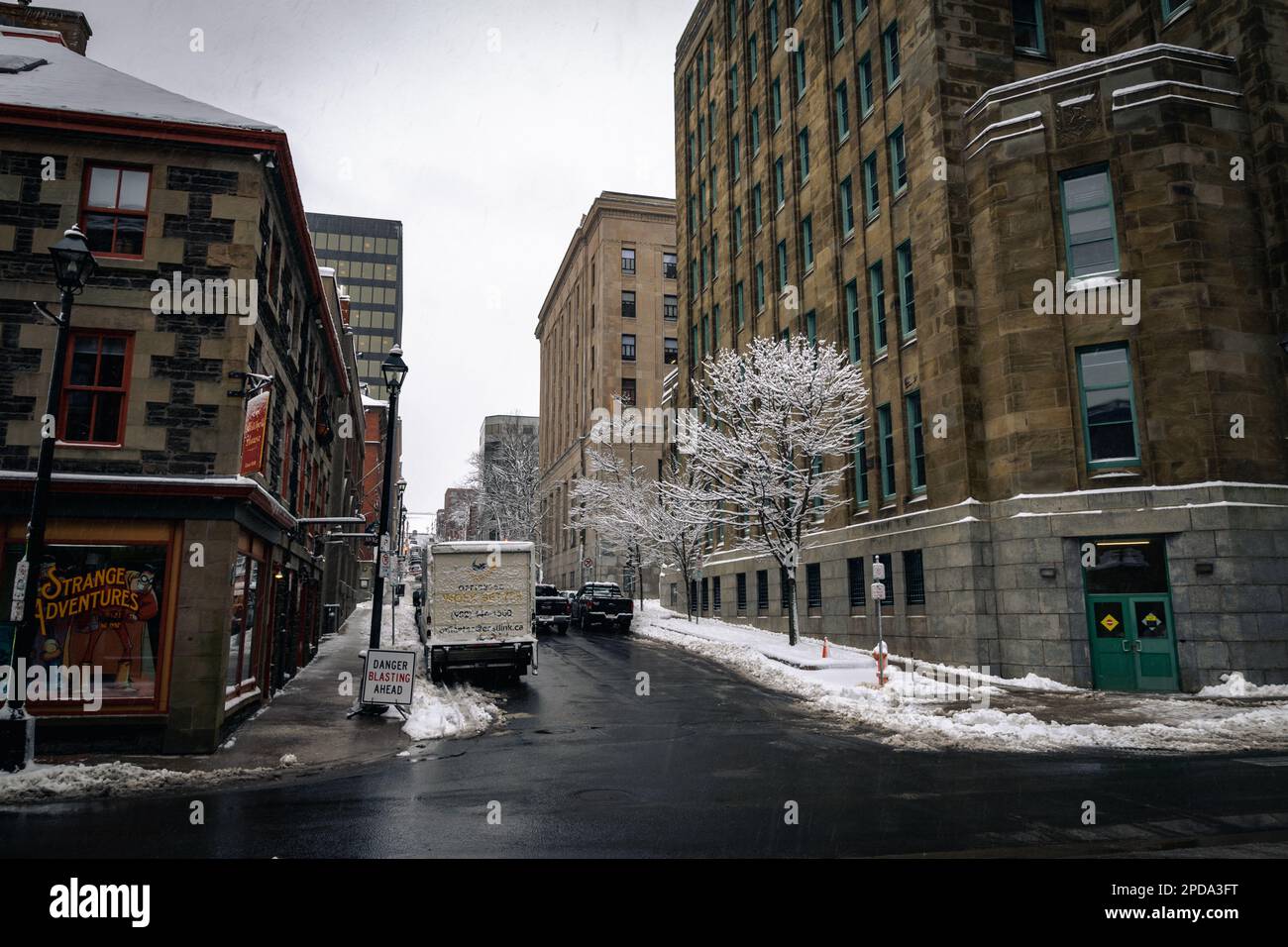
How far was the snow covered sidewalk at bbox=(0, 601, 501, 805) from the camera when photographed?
1012 cm

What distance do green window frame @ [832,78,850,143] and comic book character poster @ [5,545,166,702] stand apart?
88.9 ft

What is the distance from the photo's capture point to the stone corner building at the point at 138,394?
12.6 m

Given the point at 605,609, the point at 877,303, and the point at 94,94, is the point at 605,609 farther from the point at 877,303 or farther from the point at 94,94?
the point at 94,94

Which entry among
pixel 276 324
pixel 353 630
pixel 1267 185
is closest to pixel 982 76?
pixel 1267 185

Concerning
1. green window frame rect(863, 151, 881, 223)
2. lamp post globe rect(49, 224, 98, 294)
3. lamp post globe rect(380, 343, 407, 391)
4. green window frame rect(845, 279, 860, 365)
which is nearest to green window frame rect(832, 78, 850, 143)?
green window frame rect(863, 151, 881, 223)

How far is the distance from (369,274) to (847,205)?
98.6 metres

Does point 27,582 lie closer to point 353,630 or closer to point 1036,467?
point 1036,467

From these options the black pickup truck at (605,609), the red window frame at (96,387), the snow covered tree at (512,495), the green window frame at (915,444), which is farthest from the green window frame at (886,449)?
the snow covered tree at (512,495)

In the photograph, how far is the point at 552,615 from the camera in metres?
41.6

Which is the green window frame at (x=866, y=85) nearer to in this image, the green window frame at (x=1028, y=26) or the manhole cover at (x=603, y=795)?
the green window frame at (x=1028, y=26)

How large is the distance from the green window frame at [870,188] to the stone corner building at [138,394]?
20070 mm

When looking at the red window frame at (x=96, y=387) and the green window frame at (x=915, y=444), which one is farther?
the green window frame at (x=915, y=444)
